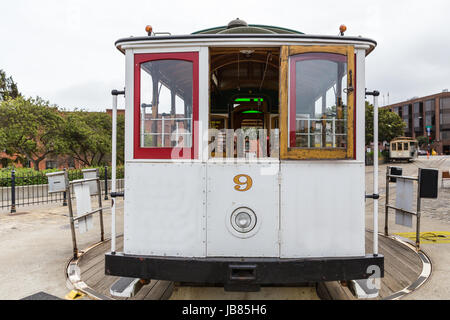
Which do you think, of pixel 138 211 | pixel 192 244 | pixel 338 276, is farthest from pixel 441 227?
pixel 138 211

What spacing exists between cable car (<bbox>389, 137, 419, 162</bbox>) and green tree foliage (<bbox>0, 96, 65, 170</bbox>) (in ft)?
102

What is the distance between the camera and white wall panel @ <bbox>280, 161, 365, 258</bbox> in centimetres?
310

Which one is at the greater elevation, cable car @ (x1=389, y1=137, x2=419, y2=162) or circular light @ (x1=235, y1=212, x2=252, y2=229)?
cable car @ (x1=389, y1=137, x2=419, y2=162)

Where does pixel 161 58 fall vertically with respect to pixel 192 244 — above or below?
above

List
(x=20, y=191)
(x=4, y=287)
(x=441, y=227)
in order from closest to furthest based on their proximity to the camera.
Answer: (x=4, y=287), (x=441, y=227), (x=20, y=191)

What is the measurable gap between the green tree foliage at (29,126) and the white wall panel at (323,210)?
54.7 feet

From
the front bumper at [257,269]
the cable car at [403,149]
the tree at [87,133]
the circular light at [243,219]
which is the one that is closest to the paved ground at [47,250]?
the front bumper at [257,269]

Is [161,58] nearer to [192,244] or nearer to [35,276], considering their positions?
[192,244]

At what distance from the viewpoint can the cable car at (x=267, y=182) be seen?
3096mm

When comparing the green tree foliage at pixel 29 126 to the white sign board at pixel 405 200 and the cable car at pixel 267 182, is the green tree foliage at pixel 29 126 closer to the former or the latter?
the cable car at pixel 267 182

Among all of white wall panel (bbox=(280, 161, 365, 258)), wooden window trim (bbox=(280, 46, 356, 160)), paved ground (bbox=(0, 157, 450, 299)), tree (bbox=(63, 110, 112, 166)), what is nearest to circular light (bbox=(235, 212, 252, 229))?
white wall panel (bbox=(280, 161, 365, 258))

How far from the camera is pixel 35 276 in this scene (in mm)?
4207

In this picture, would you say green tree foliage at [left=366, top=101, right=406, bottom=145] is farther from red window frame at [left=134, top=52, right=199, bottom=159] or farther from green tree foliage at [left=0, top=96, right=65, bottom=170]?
red window frame at [left=134, top=52, right=199, bottom=159]

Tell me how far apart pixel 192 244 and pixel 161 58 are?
2.15m
